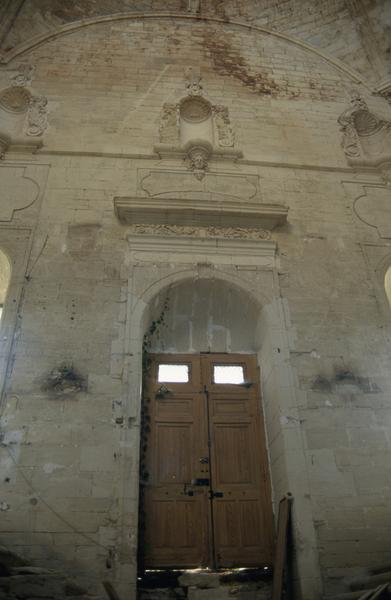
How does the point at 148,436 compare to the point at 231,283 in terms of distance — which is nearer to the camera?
the point at 148,436

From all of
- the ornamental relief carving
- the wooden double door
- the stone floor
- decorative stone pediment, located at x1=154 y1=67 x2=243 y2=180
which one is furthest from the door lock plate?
decorative stone pediment, located at x1=154 y1=67 x2=243 y2=180

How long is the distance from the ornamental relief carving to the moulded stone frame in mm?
190

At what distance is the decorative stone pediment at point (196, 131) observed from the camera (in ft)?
28.3

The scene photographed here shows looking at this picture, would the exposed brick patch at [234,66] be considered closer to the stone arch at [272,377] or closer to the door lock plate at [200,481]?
the stone arch at [272,377]

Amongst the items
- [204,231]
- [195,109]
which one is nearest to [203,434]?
[204,231]

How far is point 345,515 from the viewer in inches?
216

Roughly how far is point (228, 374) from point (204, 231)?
2257 mm

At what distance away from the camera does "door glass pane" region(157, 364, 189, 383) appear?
7.02 metres

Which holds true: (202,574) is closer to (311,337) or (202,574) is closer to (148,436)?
(148,436)

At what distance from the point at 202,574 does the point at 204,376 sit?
8.38ft

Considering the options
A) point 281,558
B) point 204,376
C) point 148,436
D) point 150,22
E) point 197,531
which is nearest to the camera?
point 281,558

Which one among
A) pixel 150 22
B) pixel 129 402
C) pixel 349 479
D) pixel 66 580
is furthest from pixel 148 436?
pixel 150 22

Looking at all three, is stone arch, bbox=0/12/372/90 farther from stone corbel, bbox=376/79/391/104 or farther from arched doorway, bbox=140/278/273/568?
arched doorway, bbox=140/278/273/568

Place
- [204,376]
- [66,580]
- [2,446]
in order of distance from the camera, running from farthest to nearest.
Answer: [204,376]
[2,446]
[66,580]
